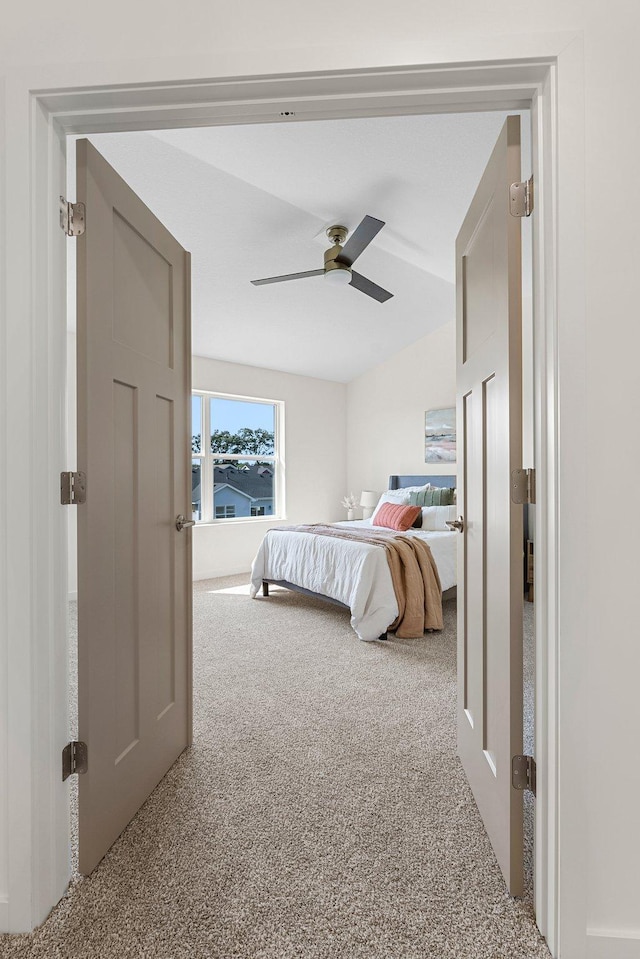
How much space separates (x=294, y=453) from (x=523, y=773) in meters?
5.39

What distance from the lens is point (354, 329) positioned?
→ 18.2 ft

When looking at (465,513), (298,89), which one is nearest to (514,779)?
(465,513)

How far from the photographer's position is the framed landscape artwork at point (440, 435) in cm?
565

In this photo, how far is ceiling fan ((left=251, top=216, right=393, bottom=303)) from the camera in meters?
2.81

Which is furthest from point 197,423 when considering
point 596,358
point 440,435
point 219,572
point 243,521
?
point 596,358

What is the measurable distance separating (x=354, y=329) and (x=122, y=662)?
4714mm

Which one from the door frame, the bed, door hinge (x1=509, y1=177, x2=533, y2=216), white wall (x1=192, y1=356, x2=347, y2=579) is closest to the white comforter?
the bed

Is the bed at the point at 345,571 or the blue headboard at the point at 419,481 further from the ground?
the blue headboard at the point at 419,481

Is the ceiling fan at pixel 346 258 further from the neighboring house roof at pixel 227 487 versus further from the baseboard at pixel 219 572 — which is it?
the baseboard at pixel 219 572

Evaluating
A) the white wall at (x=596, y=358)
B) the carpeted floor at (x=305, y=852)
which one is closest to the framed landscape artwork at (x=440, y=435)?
the carpeted floor at (x=305, y=852)

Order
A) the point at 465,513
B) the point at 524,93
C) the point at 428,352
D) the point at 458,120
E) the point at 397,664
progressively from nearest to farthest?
1. the point at 524,93
2. the point at 465,513
3. the point at 458,120
4. the point at 397,664
5. the point at 428,352

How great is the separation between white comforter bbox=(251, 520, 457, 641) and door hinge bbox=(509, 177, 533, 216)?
252cm

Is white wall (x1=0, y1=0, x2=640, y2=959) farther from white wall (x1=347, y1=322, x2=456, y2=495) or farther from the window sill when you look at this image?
the window sill

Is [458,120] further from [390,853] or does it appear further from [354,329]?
[354,329]
